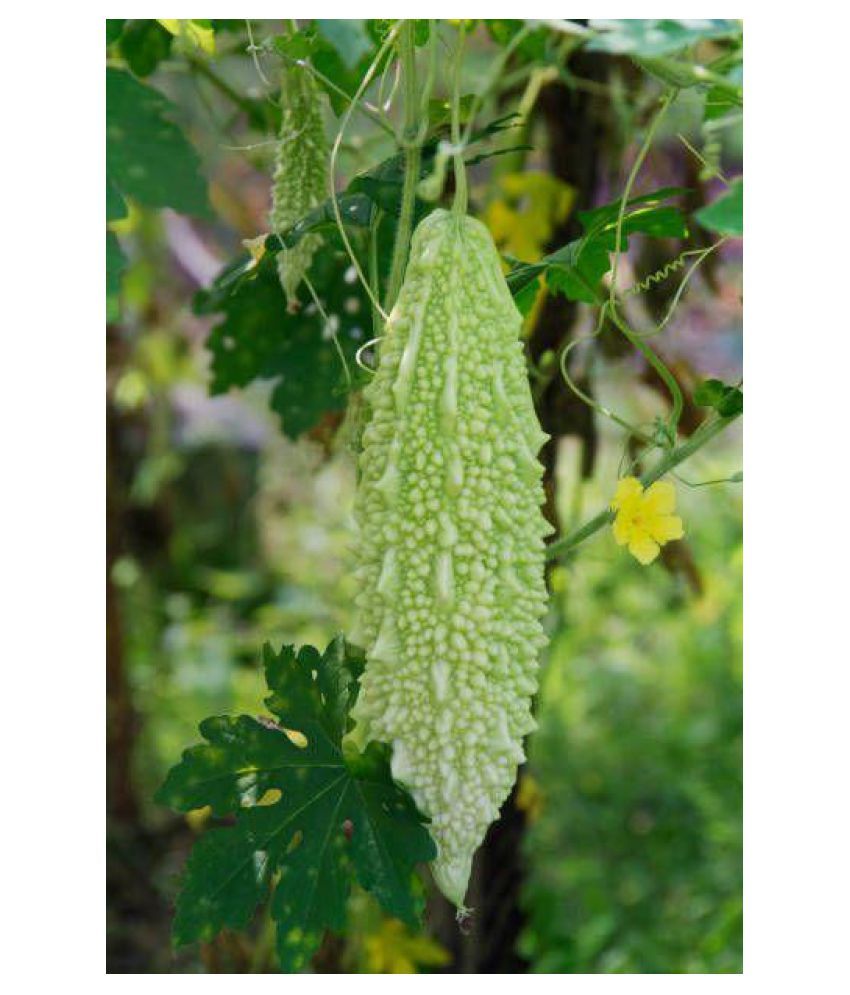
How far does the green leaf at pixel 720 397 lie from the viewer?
0.93 meters

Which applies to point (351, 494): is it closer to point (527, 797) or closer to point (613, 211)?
point (527, 797)

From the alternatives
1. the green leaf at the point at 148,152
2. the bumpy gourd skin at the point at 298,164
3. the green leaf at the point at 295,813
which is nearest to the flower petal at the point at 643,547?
the green leaf at the point at 295,813

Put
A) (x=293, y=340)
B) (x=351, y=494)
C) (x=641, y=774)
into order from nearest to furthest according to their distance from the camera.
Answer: (x=293, y=340)
(x=351, y=494)
(x=641, y=774)

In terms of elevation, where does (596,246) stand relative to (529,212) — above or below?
above

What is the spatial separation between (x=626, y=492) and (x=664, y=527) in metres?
0.04

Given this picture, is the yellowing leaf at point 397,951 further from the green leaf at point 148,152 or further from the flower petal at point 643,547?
the green leaf at point 148,152

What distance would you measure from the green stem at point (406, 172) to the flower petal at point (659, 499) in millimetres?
233

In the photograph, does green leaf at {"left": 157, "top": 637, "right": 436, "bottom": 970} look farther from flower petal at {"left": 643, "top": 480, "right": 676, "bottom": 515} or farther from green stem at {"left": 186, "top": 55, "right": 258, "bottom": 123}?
green stem at {"left": 186, "top": 55, "right": 258, "bottom": 123}

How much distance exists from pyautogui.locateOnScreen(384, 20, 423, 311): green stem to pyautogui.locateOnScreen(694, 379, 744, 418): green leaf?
0.24 meters

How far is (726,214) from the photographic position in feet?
2.35

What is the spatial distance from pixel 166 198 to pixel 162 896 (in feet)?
5.29

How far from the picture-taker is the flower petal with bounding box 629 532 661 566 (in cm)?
90

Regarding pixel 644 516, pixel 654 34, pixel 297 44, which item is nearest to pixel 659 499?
pixel 644 516

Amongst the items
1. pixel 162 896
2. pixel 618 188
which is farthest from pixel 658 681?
pixel 618 188
